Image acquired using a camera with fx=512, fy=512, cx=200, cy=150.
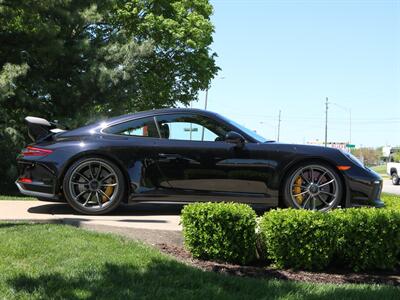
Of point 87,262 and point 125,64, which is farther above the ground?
point 125,64

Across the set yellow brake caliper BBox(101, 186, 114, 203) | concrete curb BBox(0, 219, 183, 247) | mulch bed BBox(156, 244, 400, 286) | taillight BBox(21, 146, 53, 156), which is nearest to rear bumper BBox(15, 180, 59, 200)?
taillight BBox(21, 146, 53, 156)

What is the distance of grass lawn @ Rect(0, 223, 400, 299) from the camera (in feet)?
10.9

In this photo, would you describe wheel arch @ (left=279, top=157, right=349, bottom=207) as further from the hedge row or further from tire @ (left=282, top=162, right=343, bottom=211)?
the hedge row

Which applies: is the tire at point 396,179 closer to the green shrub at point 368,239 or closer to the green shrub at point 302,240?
the green shrub at point 368,239

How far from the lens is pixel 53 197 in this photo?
242 inches

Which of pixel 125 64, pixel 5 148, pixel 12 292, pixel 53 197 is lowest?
pixel 12 292

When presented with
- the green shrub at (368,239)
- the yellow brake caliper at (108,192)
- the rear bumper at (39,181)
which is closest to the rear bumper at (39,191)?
the rear bumper at (39,181)

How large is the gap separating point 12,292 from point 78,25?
10756 millimetres

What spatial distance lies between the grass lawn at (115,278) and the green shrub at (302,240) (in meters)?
0.66

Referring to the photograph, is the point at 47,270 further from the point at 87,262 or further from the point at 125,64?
the point at 125,64

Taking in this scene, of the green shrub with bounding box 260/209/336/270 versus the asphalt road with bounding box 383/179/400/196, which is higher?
the green shrub with bounding box 260/209/336/270

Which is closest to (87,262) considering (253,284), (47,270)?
(47,270)

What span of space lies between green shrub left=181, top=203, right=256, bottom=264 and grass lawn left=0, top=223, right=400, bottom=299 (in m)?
0.44

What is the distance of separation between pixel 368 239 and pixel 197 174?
220cm
